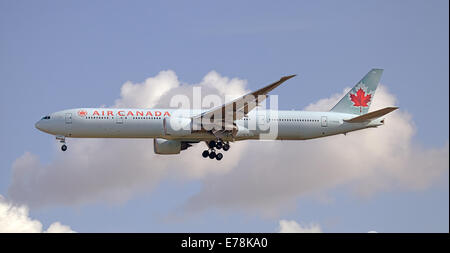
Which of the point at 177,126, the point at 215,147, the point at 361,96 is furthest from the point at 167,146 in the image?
A: the point at 361,96

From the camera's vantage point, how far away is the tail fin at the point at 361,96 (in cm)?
7125

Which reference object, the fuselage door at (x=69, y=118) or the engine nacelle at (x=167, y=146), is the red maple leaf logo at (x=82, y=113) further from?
the engine nacelle at (x=167, y=146)

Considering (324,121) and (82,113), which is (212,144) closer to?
(324,121)

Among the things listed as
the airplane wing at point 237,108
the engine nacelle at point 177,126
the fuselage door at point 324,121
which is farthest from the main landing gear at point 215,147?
the fuselage door at point 324,121

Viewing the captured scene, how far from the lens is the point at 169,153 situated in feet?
231

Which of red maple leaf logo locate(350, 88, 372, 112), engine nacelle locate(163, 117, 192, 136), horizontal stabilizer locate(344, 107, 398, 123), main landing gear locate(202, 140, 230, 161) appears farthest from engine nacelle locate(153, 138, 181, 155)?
red maple leaf logo locate(350, 88, 372, 112)

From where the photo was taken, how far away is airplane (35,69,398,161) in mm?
63625

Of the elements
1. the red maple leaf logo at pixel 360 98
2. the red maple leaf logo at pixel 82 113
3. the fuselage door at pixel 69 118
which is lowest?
the fuselage door at pixel 69 118

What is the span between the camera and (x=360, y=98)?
72.3 m

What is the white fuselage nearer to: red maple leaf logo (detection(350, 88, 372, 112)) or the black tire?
the black tire

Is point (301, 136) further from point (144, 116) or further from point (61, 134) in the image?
point (61, 134)
